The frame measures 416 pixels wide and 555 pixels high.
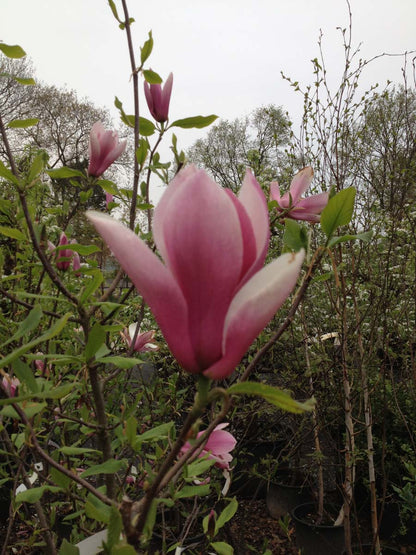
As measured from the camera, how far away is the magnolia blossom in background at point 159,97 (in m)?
1.05

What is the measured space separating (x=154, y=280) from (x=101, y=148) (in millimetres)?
795

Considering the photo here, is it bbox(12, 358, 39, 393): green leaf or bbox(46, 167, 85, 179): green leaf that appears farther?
bbox(46, 167, 85, 179): green leaf

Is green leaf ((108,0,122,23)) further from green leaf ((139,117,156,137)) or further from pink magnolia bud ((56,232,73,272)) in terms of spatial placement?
pink magnolia bud ((56,232,73,272))

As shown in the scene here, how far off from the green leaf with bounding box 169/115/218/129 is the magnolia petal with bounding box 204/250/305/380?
2.54 feet

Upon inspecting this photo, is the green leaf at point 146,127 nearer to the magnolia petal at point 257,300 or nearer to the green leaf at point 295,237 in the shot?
the green leaf at point 295,237

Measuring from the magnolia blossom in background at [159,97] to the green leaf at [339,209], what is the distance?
2.20 ft

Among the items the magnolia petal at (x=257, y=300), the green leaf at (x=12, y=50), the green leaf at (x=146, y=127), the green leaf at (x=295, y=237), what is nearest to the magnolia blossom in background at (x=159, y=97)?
the green leaf at (x=146, y=127)

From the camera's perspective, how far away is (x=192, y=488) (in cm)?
90

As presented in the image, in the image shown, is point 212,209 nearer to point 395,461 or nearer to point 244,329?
point 244,329

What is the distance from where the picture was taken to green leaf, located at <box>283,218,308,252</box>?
57 centimetres

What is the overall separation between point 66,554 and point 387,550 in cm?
237

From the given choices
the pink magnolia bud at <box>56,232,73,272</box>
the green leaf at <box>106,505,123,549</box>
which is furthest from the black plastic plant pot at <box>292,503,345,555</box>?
the green leaf at <box>106,505,123,549</box>

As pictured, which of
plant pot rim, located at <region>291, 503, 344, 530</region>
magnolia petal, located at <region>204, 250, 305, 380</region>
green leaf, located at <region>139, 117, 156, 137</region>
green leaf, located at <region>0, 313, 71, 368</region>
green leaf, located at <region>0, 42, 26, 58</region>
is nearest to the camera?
magnolia petal, located at <region>204, 250, 305, 380</region>

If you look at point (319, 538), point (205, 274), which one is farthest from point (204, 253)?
point (319, 538)
